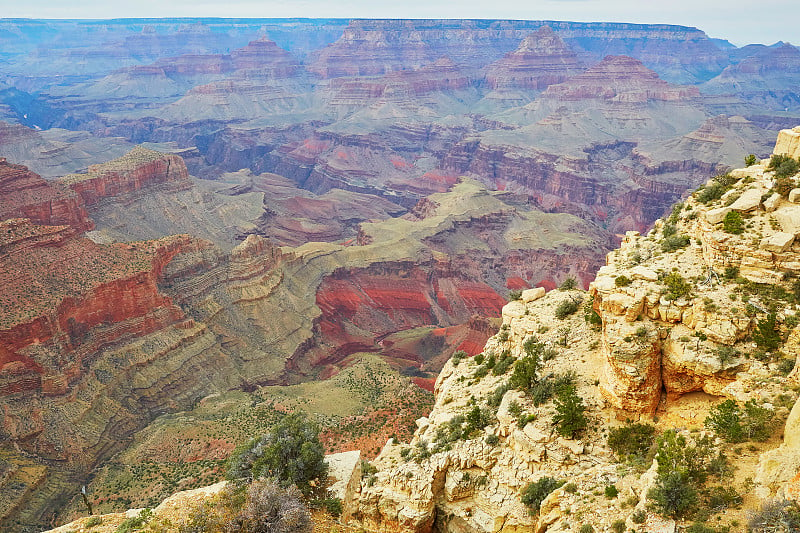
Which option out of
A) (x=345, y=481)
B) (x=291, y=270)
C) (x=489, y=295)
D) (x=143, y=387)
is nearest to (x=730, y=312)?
(x=345, y=481)

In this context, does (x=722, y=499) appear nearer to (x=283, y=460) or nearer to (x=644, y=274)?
(x=644, y=274)

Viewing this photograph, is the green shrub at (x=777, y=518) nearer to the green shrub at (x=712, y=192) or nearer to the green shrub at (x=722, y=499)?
the green shrub at (x=722, y=499)

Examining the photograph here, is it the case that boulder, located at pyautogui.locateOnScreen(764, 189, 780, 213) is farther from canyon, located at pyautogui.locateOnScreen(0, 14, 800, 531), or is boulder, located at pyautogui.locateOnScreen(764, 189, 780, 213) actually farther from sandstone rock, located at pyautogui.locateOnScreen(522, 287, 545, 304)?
sandstone rock, located at pyautogui.locateOnScreen(522, 287, 545, 304)

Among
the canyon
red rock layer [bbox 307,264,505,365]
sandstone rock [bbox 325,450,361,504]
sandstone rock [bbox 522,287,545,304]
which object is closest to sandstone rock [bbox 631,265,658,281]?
the canyon

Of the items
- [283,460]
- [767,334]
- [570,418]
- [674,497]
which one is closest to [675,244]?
[767,334]

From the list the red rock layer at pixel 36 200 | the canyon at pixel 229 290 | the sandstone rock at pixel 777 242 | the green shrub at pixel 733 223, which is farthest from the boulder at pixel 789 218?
the red rock layer at pixel 36 200
